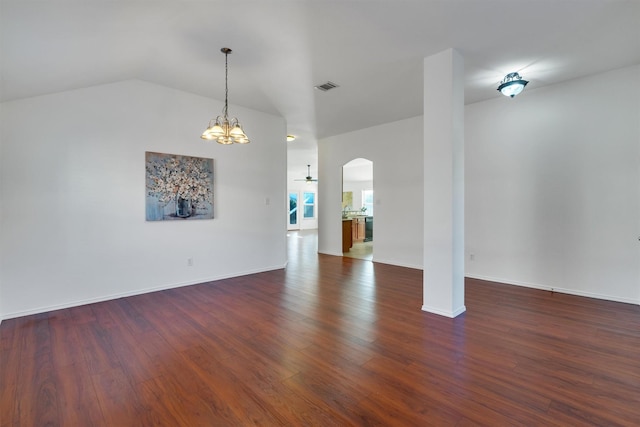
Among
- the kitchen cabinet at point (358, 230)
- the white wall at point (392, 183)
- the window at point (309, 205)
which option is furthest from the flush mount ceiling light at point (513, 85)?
the window at point (309, 205)

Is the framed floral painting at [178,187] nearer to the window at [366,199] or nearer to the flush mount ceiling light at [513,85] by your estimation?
the flush mount ceiling light at [513,85]

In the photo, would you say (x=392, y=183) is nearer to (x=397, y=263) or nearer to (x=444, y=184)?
(x=397, y=263)

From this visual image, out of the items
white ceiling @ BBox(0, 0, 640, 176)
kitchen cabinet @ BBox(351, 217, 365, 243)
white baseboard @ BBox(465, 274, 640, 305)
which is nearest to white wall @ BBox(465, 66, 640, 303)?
white baseboard @ BBox(465, 274, 640, 305)

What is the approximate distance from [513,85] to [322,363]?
3.75 m

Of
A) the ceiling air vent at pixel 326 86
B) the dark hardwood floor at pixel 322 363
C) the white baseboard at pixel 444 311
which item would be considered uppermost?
the ceiling air vent at pixel 326 86

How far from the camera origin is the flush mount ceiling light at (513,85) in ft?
11.4

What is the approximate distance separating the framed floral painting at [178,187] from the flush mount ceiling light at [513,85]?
4.23m

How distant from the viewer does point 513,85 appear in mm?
3486

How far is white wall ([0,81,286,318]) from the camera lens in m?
3.22

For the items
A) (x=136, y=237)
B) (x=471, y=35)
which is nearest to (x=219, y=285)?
(x=136, y=237)

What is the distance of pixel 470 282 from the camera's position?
4.54 metres

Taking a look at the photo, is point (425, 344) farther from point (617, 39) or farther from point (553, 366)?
point (617, 39)

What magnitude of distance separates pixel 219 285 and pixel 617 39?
18.3ft

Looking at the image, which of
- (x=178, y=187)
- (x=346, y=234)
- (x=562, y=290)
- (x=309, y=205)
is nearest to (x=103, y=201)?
(x=178, y=187)
